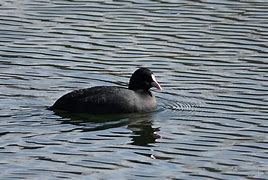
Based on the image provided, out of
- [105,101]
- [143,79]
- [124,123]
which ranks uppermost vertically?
[143,79]

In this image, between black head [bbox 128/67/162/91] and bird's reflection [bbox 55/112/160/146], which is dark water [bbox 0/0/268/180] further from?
black head [bbox 128/67/162/91]

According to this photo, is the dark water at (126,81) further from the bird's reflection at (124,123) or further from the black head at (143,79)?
the black head at (143,79)

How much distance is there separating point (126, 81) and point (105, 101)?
1548 millimetres

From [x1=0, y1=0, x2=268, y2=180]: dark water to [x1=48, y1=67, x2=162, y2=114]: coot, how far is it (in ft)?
0.62

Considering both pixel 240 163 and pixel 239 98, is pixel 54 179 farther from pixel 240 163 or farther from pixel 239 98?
pixel 239 98

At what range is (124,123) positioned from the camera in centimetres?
1642

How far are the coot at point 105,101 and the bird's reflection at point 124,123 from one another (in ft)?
0.32

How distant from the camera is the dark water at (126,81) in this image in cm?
1409

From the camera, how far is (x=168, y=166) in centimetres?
1393

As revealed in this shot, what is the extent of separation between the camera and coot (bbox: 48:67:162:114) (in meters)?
16.8

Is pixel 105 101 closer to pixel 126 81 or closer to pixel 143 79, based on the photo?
pixel 143 79

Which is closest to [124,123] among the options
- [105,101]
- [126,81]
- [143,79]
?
[105,101]

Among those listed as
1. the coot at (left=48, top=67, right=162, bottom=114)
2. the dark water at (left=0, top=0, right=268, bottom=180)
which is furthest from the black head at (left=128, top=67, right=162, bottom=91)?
the dark water at (left=0, top=0, right=268, bottom=180)

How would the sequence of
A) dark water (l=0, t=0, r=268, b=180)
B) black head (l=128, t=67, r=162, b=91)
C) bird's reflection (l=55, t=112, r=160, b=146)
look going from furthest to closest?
black head (l=128, t=67, r=162, b=91)
bird's reflection (l=55, t=112, r=160, b=146)
dark water (l=0, t=0, r=268, b=180)
